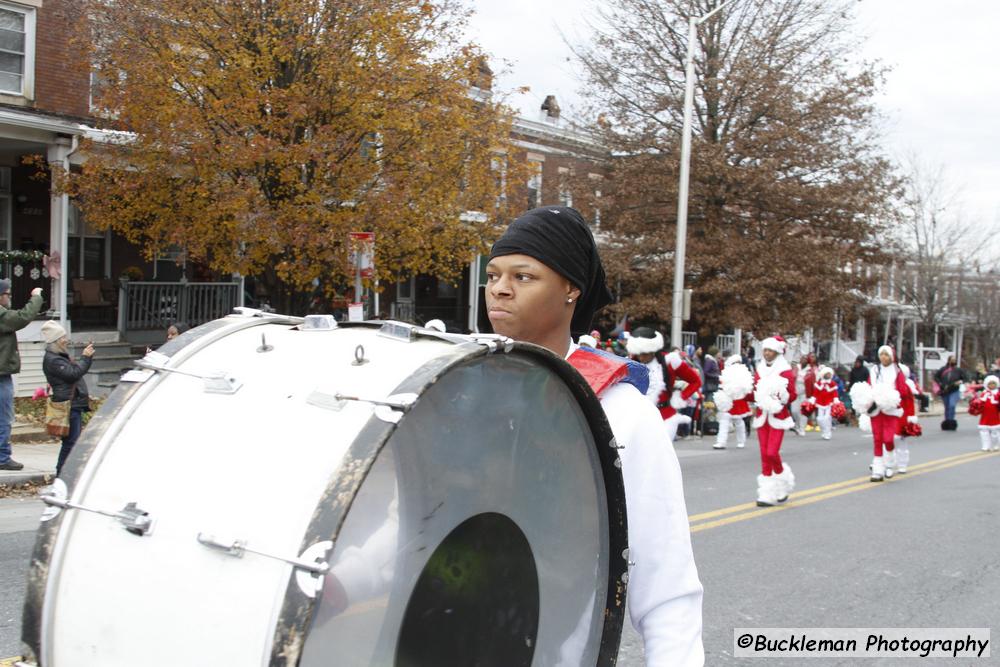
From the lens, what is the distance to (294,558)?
151 centimetres

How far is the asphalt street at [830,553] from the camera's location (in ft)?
20.5

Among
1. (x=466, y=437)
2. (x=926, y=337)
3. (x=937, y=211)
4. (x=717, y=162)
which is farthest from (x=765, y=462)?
(x=926, y=337)

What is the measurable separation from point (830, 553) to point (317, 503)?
741 cm

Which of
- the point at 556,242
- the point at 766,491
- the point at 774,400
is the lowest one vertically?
the point at 766,491

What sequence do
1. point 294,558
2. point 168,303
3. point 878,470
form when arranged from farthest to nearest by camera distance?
point 168,303
point 878,470
point 294,558

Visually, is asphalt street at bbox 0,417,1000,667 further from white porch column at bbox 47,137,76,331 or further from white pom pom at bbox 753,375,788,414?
white porch column at bbox 47,137,76,331

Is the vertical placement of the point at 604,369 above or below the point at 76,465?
above

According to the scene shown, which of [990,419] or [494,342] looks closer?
[494,342]

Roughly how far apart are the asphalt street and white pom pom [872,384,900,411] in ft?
3.28

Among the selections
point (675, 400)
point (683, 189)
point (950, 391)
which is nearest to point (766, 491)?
point (675, 400)

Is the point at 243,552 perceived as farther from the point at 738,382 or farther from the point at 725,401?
the point at 725,401

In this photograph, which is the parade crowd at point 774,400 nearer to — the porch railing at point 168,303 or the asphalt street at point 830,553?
the asphalt street at point 830,553

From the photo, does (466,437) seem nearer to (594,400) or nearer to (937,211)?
(594,400)

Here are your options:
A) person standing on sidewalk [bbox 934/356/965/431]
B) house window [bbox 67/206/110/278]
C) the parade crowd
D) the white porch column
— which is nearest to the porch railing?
the white porch column
